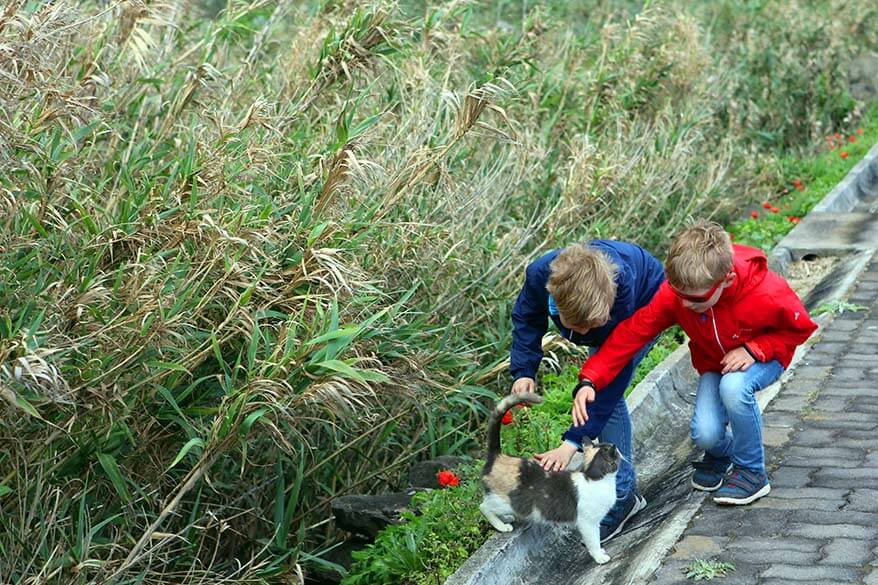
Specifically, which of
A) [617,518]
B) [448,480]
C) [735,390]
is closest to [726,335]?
[735,390]

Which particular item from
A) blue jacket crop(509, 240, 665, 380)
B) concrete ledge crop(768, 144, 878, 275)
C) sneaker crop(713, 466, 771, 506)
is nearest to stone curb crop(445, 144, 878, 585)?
concrete ledge crop(768, 144, 878, 275)

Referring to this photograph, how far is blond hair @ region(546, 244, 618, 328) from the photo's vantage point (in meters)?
4.46

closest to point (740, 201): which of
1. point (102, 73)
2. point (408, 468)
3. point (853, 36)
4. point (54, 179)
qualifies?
point (853, 36)

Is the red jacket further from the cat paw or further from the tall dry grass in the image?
the tall dry grass

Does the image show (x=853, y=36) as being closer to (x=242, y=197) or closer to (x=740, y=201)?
(x=740, y=201)

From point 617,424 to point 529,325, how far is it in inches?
25.0

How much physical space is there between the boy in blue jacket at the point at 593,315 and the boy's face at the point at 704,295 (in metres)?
0.29

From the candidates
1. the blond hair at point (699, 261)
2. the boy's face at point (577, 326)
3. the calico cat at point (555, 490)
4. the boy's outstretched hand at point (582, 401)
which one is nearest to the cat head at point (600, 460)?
the calico cat at point (555, 490)

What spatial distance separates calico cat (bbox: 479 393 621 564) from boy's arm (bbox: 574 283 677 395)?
26cm

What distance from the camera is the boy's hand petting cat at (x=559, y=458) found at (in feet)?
15.8

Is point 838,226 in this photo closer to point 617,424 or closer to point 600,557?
point 617,424

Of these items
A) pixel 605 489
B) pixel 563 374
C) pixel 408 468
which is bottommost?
pixel 408 468

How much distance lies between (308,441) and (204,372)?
69cm

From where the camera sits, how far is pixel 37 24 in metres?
4.79
